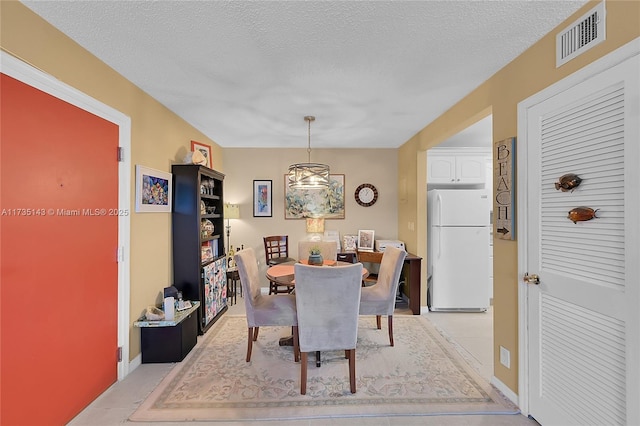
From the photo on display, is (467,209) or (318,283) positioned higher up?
(467,209)

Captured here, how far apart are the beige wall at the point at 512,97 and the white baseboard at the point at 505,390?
3 cm

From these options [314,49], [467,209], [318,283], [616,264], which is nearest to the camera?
[616,264]

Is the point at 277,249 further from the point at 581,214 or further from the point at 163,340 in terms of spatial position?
the point at 581,214

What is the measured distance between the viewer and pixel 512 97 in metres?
2.02

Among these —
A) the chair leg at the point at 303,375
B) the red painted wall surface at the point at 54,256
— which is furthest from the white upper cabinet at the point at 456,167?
the red painted wall surface at the point at 54,256

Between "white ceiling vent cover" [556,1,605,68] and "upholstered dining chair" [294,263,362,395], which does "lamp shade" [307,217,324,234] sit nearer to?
"upholstered dining chair" [294,263,362,395]

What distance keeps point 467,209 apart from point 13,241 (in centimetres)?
427

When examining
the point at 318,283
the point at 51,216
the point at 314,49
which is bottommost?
the point at 318,283

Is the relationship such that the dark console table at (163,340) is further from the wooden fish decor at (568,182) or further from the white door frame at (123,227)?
the wooden fish decor at (568,182)

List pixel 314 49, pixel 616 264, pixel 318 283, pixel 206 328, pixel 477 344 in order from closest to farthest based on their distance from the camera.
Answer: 1. pixel 616 264
2. pixel 314 49
3. pixel 318 283
4. pixel 477 344
5. pixel 206 328

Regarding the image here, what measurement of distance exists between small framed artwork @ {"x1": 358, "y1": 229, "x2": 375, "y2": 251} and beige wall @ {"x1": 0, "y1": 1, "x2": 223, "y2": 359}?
277 centimetres

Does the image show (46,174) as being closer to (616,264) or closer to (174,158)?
(174,158)


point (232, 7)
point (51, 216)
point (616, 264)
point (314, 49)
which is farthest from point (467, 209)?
point (51, 216)

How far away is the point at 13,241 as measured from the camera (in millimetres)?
1459
